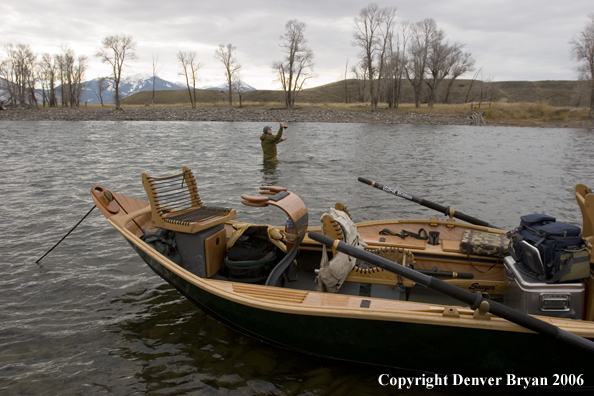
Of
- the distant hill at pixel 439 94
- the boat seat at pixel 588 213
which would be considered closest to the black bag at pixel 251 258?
the boat seat at pixel 588 213

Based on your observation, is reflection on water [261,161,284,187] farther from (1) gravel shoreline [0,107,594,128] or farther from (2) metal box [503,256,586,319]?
(1) gravel shoreline [0,107,594,128]

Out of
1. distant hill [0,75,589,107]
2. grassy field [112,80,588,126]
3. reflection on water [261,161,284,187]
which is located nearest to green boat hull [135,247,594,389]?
reflection on water [261,161,284,187]

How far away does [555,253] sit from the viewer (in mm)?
4469

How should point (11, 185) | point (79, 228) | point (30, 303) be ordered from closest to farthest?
1. point (30, 303)
2. point (79, 228)
3. point (11, 185)

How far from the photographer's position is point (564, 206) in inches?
536

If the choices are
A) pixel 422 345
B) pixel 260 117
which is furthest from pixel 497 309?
pixel 260 117

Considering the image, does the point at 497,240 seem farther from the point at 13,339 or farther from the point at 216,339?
the point at 13,339

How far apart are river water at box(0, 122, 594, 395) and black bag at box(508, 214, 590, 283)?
4.73ft

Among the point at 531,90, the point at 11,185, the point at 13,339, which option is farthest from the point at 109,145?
the point at 531,90

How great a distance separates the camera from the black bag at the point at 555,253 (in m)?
4.43

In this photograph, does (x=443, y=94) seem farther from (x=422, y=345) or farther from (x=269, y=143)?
(x=422, y=345)

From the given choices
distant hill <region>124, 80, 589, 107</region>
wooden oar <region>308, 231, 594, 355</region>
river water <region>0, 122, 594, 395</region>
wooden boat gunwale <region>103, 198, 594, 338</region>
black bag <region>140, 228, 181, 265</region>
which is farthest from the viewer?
distant hill <region>124, 80, 589, 107</region>

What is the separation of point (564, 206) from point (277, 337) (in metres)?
12.5

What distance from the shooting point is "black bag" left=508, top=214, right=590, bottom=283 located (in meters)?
4.43
